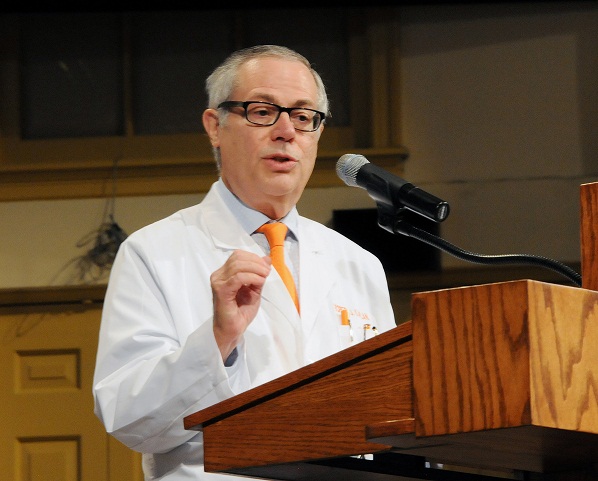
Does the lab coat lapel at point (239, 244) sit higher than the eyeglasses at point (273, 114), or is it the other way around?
the eyeglasses at point (273, 114)

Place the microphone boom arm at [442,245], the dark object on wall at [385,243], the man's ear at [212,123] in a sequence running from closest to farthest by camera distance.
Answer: the microphone boom arm at [442,245] → the man's ear at [212,123] → the dark object on wall at [385,243]

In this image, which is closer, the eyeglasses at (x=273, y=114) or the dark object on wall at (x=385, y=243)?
the eyeglasses at (x=273, y=114)

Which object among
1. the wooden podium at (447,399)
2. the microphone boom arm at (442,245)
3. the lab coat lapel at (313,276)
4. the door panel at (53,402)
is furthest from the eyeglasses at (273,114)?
the door panel at (53,402)

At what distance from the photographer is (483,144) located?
4.81m

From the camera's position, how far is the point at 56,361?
4801 millimetres

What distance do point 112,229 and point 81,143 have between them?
0.46 meters

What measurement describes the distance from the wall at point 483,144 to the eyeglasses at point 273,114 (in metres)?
2.55

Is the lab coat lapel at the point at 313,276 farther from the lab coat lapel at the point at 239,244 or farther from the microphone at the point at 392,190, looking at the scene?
the microphone at the point at 392,190

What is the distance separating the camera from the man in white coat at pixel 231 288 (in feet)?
5.37

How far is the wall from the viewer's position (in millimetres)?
4762

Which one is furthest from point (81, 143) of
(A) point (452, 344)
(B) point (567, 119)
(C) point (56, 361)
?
(A) point (452, 344)

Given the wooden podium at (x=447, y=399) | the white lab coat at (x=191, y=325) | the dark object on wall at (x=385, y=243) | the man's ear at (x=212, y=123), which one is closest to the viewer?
the wooden podium at (x=447, y=399)

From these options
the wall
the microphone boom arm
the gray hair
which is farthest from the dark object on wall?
the microphone boom arm

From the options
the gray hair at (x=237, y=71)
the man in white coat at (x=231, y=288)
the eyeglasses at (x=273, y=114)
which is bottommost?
the man in white coat at (x=231, y=288)
